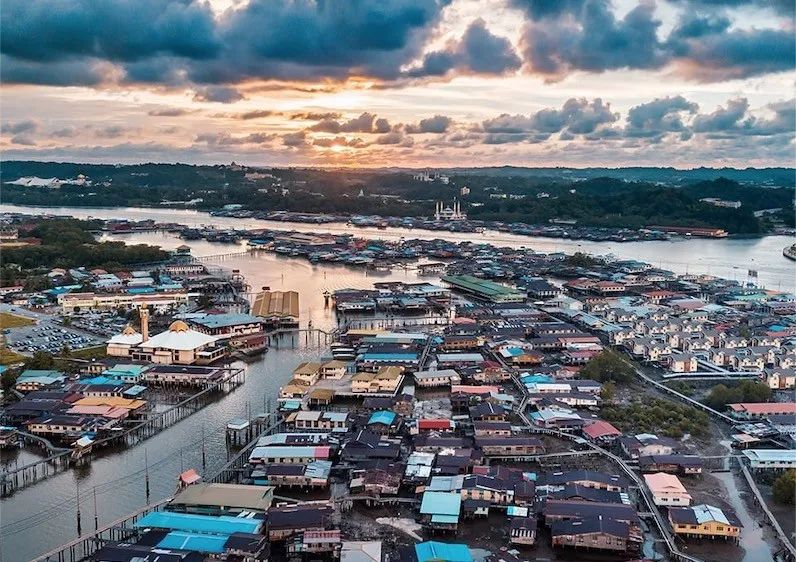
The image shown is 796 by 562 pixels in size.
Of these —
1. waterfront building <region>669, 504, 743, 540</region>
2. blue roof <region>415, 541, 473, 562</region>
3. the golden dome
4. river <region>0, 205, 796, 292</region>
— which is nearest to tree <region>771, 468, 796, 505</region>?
waterfront building <region>669, 504, 743, 540</region>

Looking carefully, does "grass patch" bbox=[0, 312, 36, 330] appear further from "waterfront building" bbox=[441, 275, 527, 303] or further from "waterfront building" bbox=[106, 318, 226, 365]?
"waterfront building" bbox=[441, 275, 527, 303]

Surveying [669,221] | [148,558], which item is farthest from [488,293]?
[669,221]

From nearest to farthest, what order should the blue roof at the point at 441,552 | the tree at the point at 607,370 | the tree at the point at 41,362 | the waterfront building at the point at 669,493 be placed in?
the blue roof at the point at 441,552 < the waterfront building at the point at 669,493 < the tree at the point at 607,370 < the tree at the point at 41,362

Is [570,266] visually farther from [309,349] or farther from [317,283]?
[309,349]

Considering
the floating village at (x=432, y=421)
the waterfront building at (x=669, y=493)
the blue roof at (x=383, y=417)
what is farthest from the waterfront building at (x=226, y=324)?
the waterfront building at (x=669, y=493)

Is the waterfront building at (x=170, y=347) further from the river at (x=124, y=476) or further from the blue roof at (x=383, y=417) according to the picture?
the blue roof at (x=383, y=417)

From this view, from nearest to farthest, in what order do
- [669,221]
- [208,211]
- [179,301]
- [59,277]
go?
[179,301], [59,277], [669,221], [208,211]

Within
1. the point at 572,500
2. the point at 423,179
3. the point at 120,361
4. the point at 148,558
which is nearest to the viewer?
the point at 148,558
